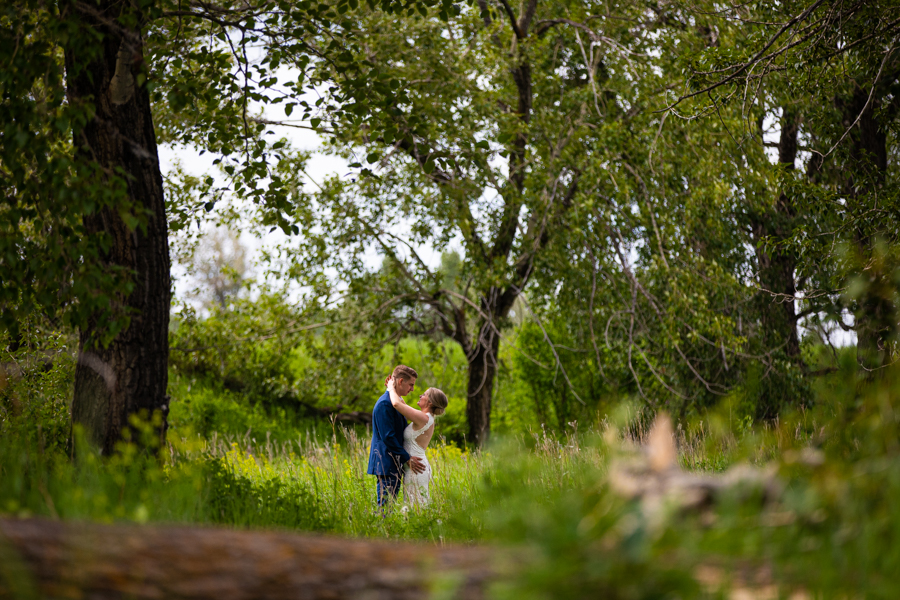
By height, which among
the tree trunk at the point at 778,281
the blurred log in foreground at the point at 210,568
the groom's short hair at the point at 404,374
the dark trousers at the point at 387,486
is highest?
the tree trunk at the point at 778,281

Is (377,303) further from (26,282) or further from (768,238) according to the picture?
(26,282)

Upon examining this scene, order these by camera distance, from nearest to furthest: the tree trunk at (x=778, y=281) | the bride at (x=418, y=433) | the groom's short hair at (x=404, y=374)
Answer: the bride at (x=418, y=433)
the groom's short hair at (x=404, y=374)
the tree trunk at (x=778, y=281)

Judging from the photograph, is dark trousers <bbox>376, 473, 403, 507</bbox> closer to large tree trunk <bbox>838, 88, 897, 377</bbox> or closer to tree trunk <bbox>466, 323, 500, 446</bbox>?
large tree trunk <bbox>838, 88, 897, 377</bbox>

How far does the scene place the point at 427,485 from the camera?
720 centimetres

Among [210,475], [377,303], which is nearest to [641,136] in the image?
[377,303]

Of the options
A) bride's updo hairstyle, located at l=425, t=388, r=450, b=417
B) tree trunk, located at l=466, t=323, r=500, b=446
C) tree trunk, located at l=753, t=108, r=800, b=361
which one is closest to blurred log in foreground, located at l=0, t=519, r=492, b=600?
bride's updo hairstyle, located at l=425, t=388, r=450, b=417

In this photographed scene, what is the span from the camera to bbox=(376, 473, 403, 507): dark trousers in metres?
6.87

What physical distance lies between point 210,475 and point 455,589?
3982 mm

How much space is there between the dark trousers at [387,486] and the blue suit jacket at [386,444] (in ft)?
0.18

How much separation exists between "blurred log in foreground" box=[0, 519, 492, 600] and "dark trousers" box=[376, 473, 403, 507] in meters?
4.80

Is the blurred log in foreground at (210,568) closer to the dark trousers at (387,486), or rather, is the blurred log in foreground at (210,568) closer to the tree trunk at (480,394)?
the dark trousers at (387,486)

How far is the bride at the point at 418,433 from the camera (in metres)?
6.98

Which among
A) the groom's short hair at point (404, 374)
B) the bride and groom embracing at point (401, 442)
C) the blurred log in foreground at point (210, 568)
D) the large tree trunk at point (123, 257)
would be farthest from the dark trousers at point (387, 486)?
the blurred log in foreground at point (210, 568)

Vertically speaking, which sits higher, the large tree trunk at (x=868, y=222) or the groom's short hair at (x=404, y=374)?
the large tree trunk at (x=868, y=222)
